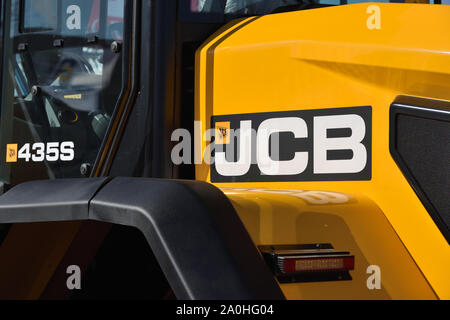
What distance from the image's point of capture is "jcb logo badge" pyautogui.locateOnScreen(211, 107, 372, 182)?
8.32 ft

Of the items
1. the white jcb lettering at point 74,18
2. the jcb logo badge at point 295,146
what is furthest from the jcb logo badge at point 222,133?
the white jcb lettering at point 74,18

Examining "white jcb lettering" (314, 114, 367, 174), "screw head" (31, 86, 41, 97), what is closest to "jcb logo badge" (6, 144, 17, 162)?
"screw head" (31, 86, 41, 97)

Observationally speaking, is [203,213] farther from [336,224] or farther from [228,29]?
[228,29]

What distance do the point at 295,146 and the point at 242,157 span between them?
225 mm

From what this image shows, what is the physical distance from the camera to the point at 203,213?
6.60ft

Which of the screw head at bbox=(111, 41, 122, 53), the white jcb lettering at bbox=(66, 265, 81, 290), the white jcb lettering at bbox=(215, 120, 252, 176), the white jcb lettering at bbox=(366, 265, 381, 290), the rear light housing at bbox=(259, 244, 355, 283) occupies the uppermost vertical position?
the screw head at bbox=(111, 41, 122, 53)

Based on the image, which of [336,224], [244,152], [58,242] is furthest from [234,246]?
[58,242]

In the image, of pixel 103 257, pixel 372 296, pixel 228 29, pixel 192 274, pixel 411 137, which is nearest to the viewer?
pixel 192 274

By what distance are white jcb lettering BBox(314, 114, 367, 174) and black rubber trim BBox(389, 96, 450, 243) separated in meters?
0.11

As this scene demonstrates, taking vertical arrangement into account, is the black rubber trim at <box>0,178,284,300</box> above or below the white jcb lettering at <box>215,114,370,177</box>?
below

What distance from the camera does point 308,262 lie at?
7.07 feet

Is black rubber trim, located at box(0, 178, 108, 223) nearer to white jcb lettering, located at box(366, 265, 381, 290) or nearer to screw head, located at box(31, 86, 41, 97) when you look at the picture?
screw head, located at box(31, 86, 41, 97)

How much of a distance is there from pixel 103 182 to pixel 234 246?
1.71 feet

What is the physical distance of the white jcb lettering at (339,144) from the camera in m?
2.53
